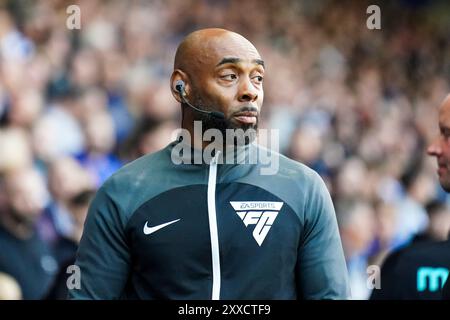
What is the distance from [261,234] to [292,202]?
120 millimetres

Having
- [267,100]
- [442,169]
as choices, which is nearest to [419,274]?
[442,169]

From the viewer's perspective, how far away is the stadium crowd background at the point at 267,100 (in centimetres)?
551

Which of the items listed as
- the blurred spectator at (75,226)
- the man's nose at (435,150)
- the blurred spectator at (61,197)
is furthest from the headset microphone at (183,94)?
the blurred spectator at (61,197)

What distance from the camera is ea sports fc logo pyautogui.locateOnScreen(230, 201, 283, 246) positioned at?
2.50 meters

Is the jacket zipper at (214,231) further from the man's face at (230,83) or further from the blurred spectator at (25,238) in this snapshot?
the blurred spectator at (25,238)

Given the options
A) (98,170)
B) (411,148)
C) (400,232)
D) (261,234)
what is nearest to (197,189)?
(261,234)

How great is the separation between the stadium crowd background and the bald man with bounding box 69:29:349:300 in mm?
2119

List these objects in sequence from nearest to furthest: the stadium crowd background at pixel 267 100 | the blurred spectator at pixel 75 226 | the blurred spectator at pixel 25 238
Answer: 1. the blurred spectator at pixel 25 238
2. the blurred spectator at pixel 75 226
3. the stadium crowd background at pixel 267 100

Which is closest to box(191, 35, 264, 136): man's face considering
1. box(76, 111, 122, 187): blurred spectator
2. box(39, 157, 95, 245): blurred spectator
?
box(39, 157, 95, 245): blurred spectator

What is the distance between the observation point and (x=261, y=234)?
250 centimetres

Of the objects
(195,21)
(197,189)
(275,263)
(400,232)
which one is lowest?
(400,232)

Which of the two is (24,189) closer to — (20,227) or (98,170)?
(20,227)

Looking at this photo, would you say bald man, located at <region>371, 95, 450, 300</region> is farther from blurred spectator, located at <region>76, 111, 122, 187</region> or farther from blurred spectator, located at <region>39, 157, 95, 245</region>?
blurred spectator, located at <region>76, 111, 122, 187</region>
